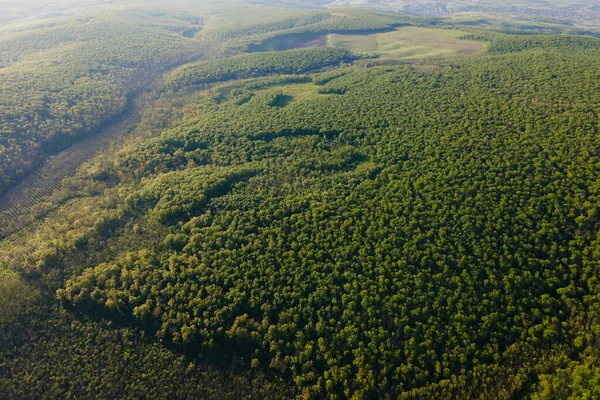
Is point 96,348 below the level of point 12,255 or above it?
below

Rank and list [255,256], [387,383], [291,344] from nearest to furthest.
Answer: [387,383] → [291,344] → [255,256]

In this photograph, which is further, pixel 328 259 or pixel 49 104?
pixel 49 104

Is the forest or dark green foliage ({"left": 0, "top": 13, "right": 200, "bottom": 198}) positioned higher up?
dark green foliage ({"left": 0, "top": 13, "right": 200, "bottom": 198})

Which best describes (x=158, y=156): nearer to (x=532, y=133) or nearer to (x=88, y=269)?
(x=88, y=269)

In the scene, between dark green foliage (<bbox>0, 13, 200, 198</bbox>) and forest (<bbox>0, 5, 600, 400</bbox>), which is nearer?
forest (<bbox>0, 5, 600, 400</bbox>)

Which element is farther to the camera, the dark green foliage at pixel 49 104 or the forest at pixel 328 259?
the dark green foliage at pixel 49 104

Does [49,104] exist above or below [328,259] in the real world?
above

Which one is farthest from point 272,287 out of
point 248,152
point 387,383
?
point 248,152

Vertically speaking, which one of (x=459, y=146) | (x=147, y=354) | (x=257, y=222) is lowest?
(x=147, y=354)
